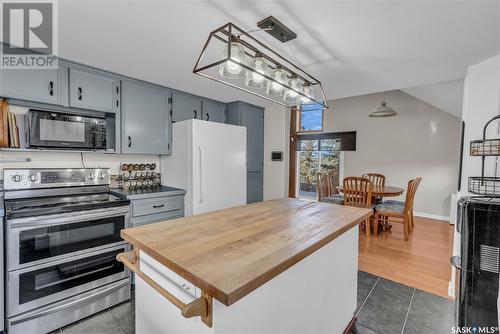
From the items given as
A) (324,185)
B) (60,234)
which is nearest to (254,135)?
(324,185)

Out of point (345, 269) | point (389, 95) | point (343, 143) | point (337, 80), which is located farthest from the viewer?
point (343, 143)

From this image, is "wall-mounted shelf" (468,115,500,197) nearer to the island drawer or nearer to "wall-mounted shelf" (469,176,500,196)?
"wall-mounted shelf" (469,176,500,196)

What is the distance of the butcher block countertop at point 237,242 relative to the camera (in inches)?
31.5

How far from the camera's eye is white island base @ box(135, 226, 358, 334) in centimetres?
90

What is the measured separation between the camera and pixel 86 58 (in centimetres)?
212

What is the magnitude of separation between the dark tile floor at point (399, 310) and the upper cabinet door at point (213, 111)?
9.02 feet

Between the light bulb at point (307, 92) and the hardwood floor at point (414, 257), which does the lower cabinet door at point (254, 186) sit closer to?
the hardwood floor at point (414, 257)

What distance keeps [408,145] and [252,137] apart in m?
3.38

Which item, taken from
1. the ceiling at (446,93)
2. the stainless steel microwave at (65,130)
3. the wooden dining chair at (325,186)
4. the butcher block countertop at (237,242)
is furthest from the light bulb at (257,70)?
the wooden dining chair at (325,186)

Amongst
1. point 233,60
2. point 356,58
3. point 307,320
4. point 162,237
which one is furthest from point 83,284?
point 356,58

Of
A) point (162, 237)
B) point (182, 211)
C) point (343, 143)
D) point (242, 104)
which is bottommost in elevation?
point (182, 211)

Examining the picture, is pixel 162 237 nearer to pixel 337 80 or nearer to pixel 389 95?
pixel 337 80

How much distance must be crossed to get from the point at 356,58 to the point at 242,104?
6.26ft

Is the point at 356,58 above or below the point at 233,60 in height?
above
